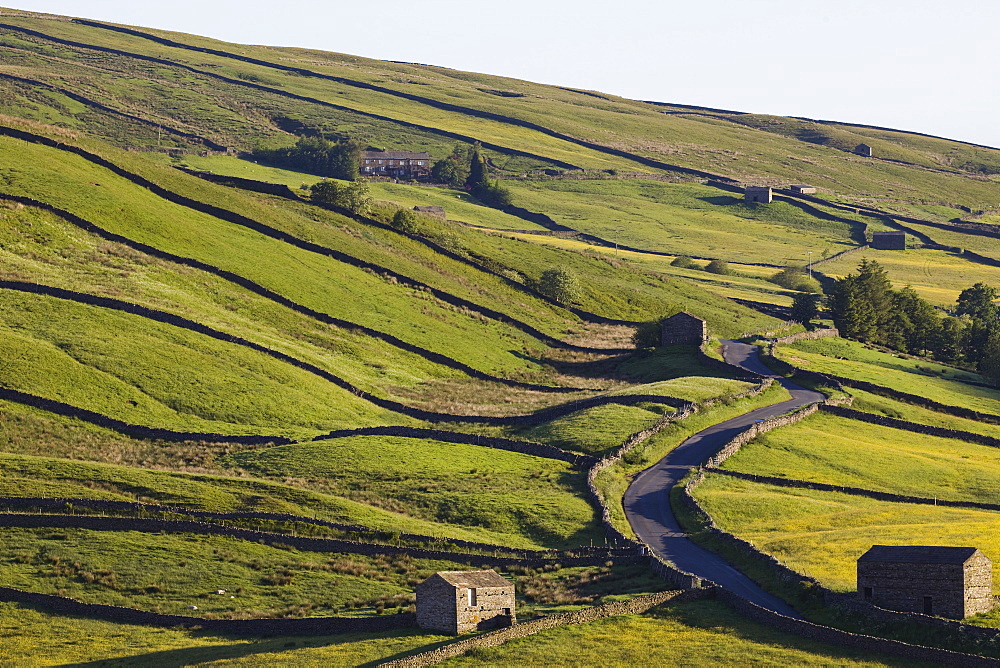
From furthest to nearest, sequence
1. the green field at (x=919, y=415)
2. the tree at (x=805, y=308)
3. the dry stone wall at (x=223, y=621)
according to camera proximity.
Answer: the tree at (x=805, y=308) < the green field at (x=919, y=415) < the dry stone wall at (x=223, y=621)

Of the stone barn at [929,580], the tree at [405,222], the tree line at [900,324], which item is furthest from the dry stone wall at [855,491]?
the tree at [405,222]

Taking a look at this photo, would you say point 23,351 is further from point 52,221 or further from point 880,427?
point 880,427

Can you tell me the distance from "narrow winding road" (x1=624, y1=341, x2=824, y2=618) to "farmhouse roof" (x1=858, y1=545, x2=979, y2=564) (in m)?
4.59

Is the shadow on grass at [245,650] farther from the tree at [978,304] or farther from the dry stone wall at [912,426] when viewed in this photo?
the tree at [978,304]

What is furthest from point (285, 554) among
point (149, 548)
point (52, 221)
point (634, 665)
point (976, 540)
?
point (52, 221)

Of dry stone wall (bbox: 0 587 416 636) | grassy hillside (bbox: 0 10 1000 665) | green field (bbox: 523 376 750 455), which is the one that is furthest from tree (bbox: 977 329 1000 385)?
dry stone wall (bbox: 0 587 416 636)

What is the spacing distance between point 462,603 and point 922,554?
61.8 feet

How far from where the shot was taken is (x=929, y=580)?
2072 inches

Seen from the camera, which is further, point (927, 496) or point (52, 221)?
point (52, 221)

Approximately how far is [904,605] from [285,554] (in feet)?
97.5

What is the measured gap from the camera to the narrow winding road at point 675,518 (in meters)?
62.3

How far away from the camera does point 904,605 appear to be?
5334cm

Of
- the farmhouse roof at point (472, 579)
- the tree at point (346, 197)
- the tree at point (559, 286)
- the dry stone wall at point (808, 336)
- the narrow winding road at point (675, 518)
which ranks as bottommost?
the narrow winding road at point (675, 518)

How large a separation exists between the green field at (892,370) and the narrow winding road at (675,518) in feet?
33.0
